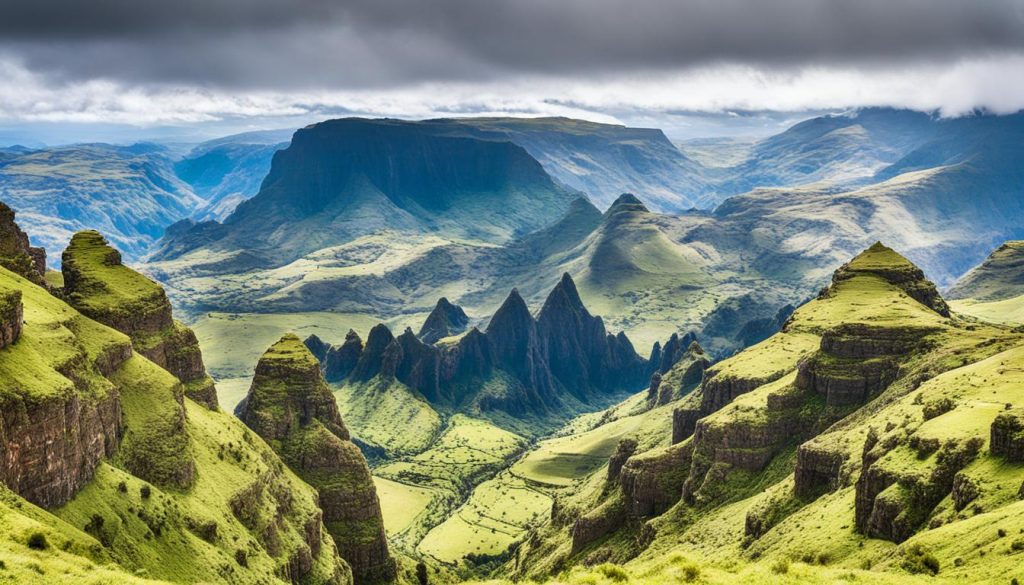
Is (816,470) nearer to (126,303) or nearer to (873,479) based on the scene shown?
(873,479)

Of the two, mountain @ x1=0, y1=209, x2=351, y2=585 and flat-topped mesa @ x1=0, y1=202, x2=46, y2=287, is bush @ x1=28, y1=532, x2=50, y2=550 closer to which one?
mountain @ x1=0, y1=209, x2=351, y2=585

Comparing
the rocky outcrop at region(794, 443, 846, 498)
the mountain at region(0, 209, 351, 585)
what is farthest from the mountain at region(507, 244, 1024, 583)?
Result: the mountain at region(0, 209, 351, 585)

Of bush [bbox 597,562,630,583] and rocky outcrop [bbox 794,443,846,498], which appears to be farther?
rocky outcrop [bbox 794,443,846,498]

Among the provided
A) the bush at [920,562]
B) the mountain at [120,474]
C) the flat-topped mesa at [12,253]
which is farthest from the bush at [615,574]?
the flat-topped mesa at [12,253]

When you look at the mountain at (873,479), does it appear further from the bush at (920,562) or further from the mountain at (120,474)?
the mountain at (120,474)

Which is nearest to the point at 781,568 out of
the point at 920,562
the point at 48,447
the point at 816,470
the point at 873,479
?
the point at 920,562
